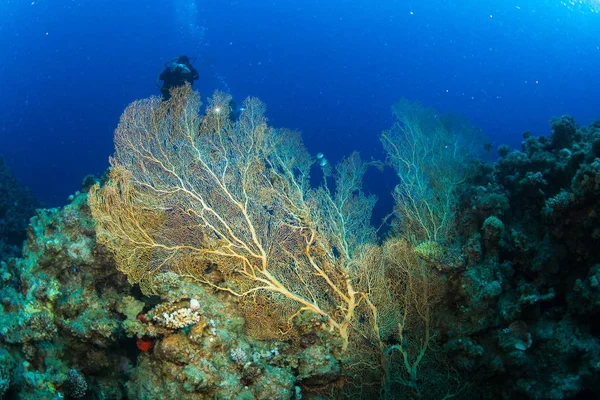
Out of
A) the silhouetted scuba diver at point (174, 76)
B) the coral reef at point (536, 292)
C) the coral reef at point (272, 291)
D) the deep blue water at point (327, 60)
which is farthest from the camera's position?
the deep blue water at point (327, 60)

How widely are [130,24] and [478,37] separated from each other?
102599 mm

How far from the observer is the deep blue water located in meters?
79.5

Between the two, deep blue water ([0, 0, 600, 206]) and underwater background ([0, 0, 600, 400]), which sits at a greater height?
deep blue water ([0, 0, 600, 206])

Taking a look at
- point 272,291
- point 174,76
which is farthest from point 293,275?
point 174,76

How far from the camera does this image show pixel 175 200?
6.07 metres

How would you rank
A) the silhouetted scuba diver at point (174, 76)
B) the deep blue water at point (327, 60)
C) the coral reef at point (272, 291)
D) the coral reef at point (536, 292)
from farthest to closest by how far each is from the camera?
1. the deep blue water at point (327, 60)
2. the silhouetted scuba diver at point (174, 76)
3. the coral reef at point (272, 291)
4. the coral reef at point (536, 292)

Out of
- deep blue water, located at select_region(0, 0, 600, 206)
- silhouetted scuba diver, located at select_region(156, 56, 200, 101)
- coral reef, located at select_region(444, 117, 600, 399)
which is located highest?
deep blue water, located at select_region(0, 0, 600, 206)

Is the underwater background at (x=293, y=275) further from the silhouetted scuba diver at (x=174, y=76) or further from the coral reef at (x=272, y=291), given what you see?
the silhouetted scuba diver at (x=174, y=76)

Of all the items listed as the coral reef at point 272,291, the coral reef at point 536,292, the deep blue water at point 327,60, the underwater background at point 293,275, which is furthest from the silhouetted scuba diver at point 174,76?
the deep blue water at point 327,60

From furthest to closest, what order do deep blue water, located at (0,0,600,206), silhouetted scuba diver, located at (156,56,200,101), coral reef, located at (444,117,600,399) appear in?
1. deep blue water, located at (0,0,600,206)
2. silhouetted scuba diver, located at (156,56,200,101)
3. coral reef, located at (444,117,600,399)

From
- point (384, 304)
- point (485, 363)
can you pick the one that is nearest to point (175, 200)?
point (384, 304)

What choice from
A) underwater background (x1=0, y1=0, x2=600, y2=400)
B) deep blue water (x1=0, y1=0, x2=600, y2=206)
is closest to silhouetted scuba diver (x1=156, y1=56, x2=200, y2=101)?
underwater background (x1=0, y1=0, x2=600, y2=400)

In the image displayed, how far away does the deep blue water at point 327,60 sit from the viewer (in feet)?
261

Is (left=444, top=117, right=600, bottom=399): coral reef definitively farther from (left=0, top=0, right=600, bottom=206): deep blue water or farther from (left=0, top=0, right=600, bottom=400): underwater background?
(left=0, top=0, right=600, bottom=206): deep blue water
